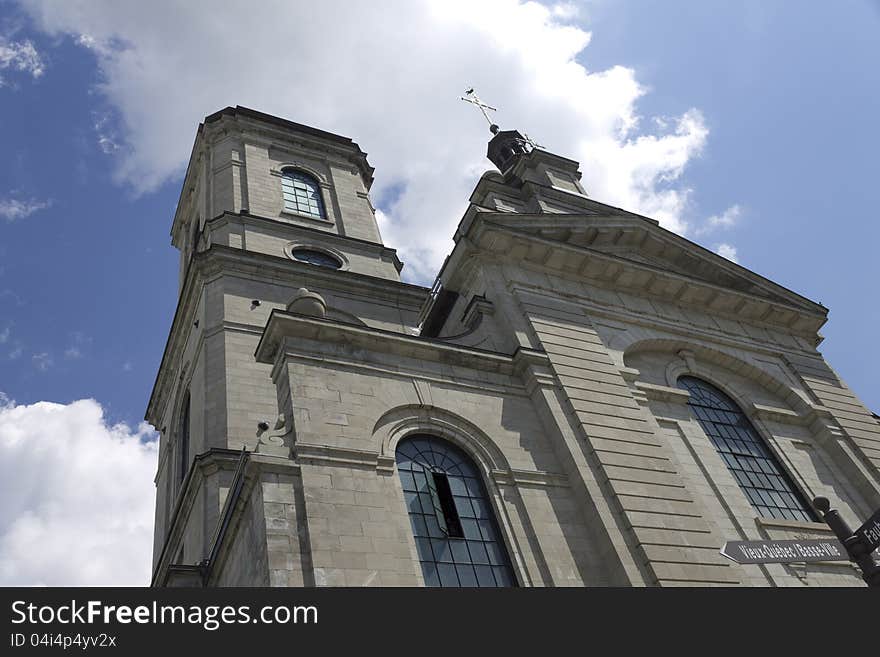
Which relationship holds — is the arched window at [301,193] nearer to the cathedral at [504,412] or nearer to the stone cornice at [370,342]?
the cathedral at [504,412]

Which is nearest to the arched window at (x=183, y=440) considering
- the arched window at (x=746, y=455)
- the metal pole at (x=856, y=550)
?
the arched window at (x=746, y=455)

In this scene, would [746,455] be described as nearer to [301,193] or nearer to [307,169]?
[301,193]

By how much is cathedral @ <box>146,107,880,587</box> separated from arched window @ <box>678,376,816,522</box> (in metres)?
0.06

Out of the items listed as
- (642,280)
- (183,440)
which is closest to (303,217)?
(183,440)

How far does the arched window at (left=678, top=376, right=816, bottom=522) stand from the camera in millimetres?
15984

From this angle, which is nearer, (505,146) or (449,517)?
Answer: (449,517)

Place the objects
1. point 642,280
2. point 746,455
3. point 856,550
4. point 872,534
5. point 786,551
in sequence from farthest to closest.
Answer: point 642,280
point 746,455
point 786,551
point 872,534
point 856,550

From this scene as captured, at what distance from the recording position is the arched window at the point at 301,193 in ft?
95.2

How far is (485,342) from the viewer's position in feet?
54.7

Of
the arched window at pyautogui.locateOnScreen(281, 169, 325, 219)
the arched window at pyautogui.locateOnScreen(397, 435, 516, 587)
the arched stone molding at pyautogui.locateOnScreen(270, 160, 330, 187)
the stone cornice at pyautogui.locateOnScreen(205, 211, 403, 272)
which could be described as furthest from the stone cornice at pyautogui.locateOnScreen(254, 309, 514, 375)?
the arched stone molding at pyautogui.locateOnScreen(270, 160, 330, 187)

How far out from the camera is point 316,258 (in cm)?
2659

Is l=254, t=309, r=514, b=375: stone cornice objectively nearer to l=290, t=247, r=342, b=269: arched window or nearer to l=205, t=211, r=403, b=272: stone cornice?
l=290, t=247, r=342, b=269: arched window

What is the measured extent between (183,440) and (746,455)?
15.3 m
